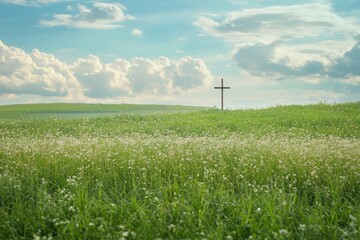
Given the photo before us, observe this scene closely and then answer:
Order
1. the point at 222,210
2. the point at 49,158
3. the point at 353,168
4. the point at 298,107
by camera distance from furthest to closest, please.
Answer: the point at 298,107, the point at 49,158, the point at 353,168, the point at 222,210

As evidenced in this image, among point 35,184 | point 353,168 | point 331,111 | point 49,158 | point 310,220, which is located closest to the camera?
point 310,220

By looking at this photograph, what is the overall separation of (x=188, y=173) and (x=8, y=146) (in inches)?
286

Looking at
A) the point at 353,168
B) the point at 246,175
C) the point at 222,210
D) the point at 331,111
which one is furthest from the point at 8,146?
the point at 331,111

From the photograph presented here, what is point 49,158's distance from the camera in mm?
12164

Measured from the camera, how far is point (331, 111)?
31.7 m

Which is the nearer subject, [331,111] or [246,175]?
[246,175]

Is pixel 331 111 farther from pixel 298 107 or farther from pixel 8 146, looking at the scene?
pixel 8 146

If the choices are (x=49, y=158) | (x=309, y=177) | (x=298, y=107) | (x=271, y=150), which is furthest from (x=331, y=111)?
(x=49, y=158)

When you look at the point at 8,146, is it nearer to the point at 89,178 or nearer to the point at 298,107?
the point at 89,178

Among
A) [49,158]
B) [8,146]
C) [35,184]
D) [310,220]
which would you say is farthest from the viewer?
[8,146]

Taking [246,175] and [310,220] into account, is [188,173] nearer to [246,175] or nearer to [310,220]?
[246,175]

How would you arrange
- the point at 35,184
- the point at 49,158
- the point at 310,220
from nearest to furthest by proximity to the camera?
the point at 310,220
the point at 35,184
the point at 49,158

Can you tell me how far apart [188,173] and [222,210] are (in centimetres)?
341

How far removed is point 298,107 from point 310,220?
2906 cm
